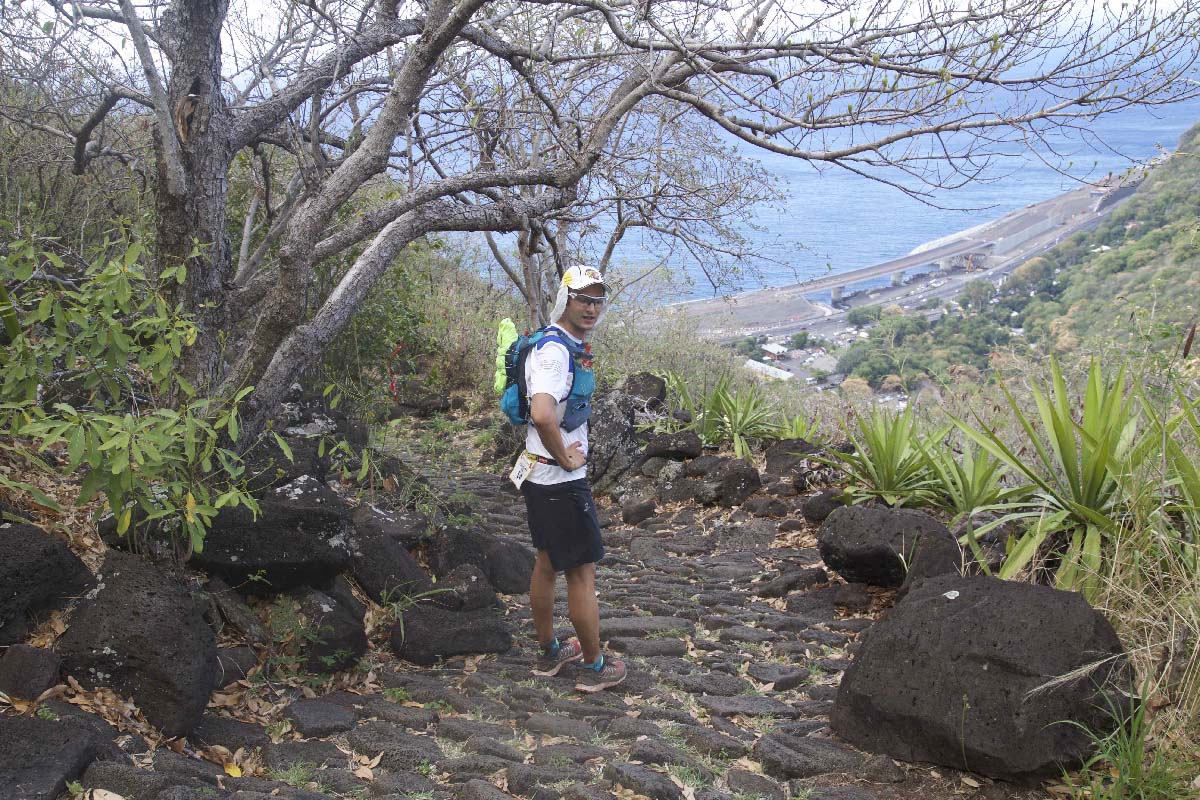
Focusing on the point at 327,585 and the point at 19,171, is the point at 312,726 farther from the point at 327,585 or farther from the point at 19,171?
the point at 19,171

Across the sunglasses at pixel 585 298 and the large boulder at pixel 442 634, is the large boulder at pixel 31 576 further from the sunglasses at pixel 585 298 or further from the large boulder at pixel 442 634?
the sunglasses at pixel 585 298

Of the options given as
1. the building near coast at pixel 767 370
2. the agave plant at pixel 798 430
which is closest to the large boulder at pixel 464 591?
the agave plant at pixel 798 430

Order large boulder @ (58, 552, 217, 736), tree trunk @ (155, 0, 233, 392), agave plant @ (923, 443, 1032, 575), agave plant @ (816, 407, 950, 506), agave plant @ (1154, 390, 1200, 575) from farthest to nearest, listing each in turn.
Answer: agave plant @ (816, 407, 950, 506) → agave plant @ (923, 443, 1032, 575) → tree trunk @ (155, 0, 233, 392) → agave plant @ (1154, 390, 1200, 575) → large boulder @ (58, 552, 217, 736)

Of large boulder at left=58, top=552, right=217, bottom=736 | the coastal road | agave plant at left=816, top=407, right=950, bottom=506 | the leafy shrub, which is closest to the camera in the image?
the leafy shrub

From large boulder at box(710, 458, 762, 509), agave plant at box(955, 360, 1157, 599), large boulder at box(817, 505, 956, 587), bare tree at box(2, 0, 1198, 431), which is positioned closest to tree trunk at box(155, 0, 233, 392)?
bare tree at box(2, 0, 1198, 431)

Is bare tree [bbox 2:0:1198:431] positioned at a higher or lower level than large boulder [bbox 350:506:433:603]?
higher

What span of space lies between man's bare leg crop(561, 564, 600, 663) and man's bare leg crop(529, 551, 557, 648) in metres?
0.14

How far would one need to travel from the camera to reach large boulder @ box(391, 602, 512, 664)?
5328 mm

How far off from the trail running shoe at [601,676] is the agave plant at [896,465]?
3193mm

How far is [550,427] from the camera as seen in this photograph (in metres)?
4.71

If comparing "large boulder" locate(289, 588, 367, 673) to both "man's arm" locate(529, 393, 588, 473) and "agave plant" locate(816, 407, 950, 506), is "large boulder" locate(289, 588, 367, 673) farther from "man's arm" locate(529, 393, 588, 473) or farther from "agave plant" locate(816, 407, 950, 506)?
"agave plant" locate(816, 407, 950, 506)

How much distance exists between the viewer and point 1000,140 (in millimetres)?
6117

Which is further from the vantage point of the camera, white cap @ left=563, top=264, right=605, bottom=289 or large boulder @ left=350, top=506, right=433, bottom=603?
large boulder @ left=350, top=506, right=433, bottom=603

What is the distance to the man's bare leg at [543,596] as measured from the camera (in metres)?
5.18
